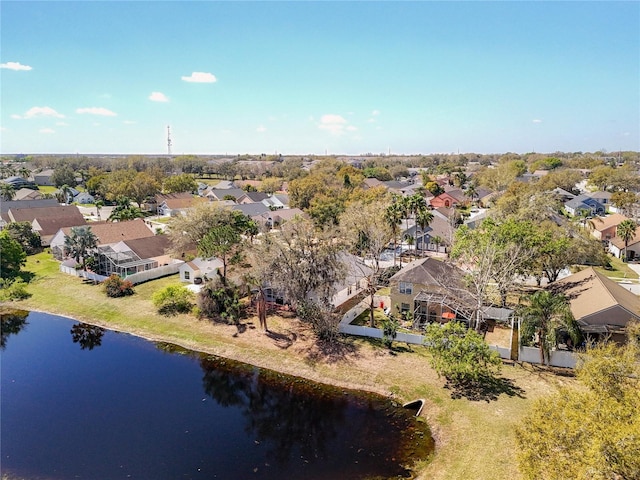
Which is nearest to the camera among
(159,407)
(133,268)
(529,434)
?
(529,434)

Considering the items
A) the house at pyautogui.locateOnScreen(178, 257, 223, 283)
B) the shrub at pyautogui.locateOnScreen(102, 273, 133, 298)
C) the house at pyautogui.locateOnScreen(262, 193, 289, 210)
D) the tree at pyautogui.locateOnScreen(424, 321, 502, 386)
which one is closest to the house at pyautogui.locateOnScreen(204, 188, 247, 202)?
the house at pyautogui.locateOnScreen(262, 193, 289, 210)

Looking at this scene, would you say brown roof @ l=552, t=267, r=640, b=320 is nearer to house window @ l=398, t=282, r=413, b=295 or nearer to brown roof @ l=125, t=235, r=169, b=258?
house window @ l=398, t=282, r=413, b=295

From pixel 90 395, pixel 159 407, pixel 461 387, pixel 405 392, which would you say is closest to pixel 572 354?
pixel 461 387

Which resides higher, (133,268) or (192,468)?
(133,268)

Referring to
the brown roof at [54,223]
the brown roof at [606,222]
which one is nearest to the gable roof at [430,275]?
the brown roof at [606,222]

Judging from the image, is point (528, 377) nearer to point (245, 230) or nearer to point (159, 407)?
point (159, 407)

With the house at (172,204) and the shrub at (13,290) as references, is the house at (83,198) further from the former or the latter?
the shrub at (13,290)
